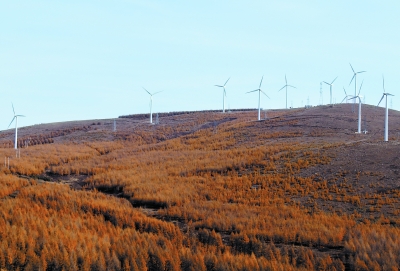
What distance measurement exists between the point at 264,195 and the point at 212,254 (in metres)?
15.0

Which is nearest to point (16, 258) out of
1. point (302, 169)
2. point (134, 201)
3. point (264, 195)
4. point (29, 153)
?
point (134, 201)

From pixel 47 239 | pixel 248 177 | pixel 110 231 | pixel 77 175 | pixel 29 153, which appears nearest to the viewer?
pixel 47 239

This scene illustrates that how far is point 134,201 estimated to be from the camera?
30031mm

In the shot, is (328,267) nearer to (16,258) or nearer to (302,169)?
(16,258)

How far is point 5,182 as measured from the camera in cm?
3275

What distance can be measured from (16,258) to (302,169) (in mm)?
25744

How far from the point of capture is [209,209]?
25.4 m

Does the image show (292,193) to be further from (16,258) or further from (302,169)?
(16,258)

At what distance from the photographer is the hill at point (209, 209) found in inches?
608

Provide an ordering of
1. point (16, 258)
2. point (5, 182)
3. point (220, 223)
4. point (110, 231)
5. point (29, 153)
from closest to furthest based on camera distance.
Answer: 1. point (16, 258)
2. point (110, 231)
3. point (220, 223)
4. point (5, 182)
5. point (29, 153)

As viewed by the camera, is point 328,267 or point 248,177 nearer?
point 328,267

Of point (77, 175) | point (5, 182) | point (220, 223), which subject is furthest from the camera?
point (77, 175)

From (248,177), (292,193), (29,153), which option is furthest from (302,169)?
(29,153)

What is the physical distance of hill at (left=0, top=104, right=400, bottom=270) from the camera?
15.4 m
